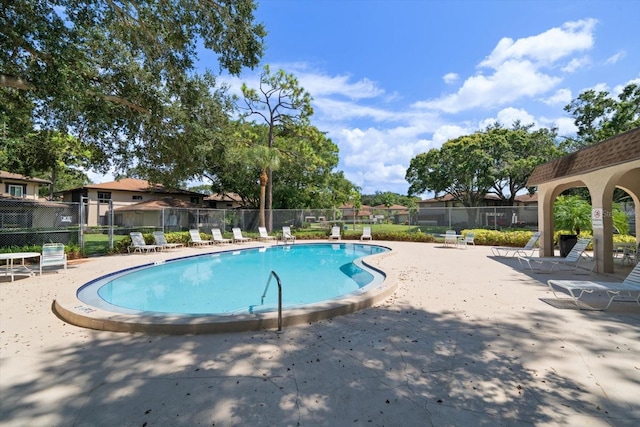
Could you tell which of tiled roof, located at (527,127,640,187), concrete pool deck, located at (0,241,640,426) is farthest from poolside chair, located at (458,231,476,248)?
concrete pool deck, located at (0,241,640,426)

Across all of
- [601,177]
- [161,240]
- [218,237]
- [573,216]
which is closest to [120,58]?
[161,240]

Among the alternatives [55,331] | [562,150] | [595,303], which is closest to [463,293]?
[595,303]

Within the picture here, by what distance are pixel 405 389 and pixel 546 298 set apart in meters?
4.72

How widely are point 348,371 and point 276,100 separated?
2183cm

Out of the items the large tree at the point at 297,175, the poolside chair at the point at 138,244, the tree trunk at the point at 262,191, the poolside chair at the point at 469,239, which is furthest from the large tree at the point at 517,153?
the poolside chair at the point at 138,244

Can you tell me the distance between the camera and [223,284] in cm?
923

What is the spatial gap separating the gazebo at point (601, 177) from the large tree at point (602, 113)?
12554 millimetres

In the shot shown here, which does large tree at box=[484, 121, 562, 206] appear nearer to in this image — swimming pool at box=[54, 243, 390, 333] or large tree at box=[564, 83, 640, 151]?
large tree at box=[564, 83, 640, 151]

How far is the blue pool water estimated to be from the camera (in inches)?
272

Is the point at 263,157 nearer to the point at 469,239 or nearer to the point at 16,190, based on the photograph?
the point at 469,239

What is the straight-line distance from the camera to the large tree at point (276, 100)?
71.9 ft

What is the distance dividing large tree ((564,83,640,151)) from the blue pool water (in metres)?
20.0

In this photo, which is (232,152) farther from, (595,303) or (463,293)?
(595,303)

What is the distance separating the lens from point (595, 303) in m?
5.69
